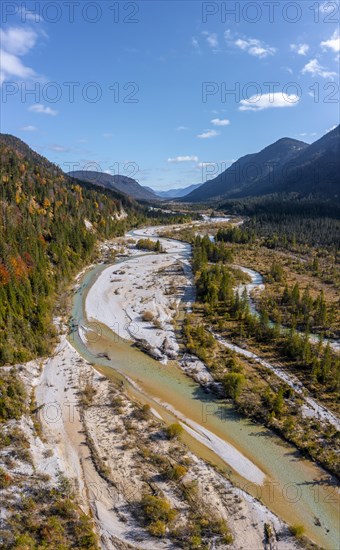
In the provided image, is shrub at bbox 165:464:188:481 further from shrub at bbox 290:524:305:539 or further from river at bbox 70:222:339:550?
shrub at bbox 290:524:305:539

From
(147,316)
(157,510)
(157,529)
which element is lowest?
(157,529)

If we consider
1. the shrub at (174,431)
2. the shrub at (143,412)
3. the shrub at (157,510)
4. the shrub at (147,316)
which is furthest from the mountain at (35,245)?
the shrub at (157,510)

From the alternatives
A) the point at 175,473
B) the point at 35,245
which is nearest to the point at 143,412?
the point at 175,473

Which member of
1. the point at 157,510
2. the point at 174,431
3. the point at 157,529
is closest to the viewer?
the point at 157,529

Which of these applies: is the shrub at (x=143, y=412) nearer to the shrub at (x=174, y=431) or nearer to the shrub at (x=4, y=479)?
the shrub at (x=174, y=431)

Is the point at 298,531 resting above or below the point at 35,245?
below

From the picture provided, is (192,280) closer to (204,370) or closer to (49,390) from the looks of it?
(204,370)

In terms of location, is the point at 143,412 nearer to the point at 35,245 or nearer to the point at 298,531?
the point at 298,531
